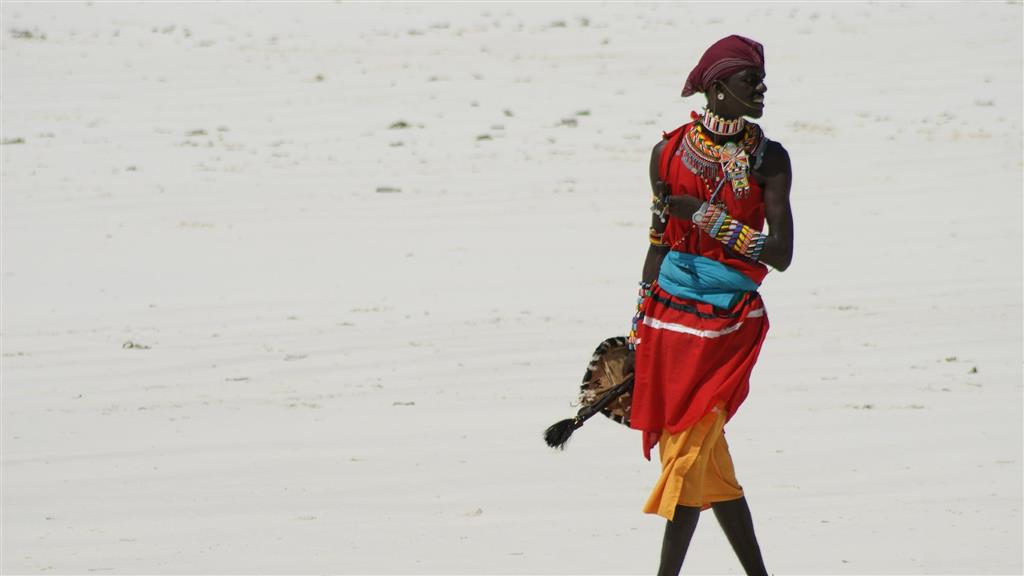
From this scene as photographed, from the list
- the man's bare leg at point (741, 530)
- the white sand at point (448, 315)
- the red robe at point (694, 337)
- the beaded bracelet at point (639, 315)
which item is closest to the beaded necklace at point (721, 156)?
the red robe at point (694, 337)

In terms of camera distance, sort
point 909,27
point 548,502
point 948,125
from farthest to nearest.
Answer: point 909,27
point 948,125
point 548,502

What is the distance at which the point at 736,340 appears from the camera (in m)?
4.57

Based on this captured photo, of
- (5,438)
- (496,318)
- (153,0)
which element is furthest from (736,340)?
(153,0)

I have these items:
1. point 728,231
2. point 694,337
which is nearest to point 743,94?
point 728,231

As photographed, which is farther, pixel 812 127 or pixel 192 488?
pixel 812 127

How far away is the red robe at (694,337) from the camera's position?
4508mm

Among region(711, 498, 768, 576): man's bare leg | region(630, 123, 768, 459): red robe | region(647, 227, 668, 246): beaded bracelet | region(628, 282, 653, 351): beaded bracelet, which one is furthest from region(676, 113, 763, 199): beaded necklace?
region(711, 498, 768, 576): man's bare leg

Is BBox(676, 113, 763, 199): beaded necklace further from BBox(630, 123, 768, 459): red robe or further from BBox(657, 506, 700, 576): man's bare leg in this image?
BBox(657, 506, 700, 576): man's bare leg

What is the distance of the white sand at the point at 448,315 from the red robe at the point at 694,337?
1.14m

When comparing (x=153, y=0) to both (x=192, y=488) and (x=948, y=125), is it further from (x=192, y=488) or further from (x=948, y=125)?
(x=192, y=488)

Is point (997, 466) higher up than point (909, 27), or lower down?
higher up

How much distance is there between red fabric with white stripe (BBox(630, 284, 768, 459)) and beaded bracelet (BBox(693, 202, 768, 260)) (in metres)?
0.24

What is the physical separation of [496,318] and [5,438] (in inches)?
147

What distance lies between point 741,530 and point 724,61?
4.58ft
